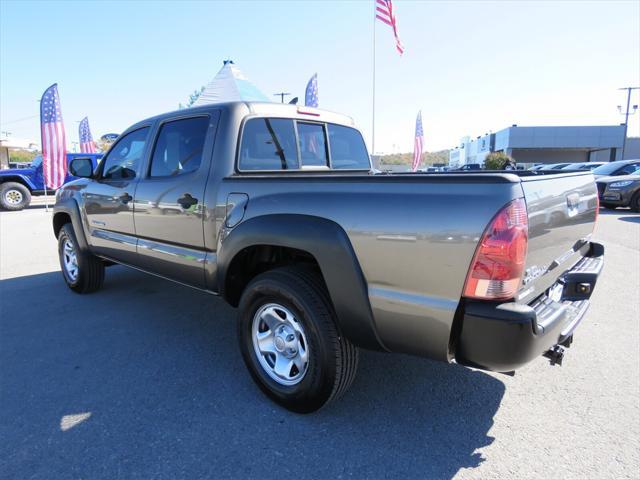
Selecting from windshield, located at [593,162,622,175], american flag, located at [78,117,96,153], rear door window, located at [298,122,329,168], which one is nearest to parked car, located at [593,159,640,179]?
windshield, located at [593,162,622,175]

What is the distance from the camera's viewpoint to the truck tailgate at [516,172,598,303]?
6.29 ft

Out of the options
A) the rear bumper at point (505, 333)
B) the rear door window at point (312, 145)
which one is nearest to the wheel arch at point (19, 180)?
the rear door window at point (312, 145)

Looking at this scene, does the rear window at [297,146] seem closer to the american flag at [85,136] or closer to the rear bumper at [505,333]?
the rear bumper at [505,333]

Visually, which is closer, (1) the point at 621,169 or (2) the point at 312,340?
(2) the point at 312,340

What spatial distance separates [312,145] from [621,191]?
503 inches

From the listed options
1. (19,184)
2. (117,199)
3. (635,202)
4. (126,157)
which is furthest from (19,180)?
(635,202)

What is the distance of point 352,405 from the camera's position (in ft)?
8.75

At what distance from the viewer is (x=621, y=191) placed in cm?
1256

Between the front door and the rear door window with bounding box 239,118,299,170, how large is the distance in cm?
117

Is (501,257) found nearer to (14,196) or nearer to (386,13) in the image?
(386,13)

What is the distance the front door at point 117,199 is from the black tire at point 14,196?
44.5 feet

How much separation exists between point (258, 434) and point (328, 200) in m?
1.39

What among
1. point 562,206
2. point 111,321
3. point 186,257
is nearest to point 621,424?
point 562,206

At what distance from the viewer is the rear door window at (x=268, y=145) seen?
10.1ft
